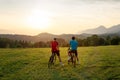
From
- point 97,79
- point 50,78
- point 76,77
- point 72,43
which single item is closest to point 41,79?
point 50,78

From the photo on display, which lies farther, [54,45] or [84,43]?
[84,43]

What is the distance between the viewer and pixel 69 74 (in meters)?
27.9

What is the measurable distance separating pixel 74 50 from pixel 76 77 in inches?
343

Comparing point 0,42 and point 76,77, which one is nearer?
point 76,77

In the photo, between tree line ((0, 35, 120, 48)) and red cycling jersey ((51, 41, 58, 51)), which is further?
tree line ((0, 35, 120, 48))

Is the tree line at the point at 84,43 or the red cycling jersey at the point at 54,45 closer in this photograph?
the red cycling jersey at the point at 54,45

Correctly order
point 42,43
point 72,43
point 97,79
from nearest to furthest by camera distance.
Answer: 1. point 97,79
2. point 72,43
3. point 42,43

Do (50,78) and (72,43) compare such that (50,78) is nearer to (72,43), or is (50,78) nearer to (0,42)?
(72,43)

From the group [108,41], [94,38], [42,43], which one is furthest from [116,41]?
[42,43]

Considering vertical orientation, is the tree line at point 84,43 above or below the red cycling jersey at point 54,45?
above

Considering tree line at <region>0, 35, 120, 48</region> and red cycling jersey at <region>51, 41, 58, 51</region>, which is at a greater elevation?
tree line at <region>0, 35, 120, 48</region>

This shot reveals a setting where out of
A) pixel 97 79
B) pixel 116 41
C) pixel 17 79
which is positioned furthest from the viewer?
pixel 116 41

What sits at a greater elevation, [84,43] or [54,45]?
[84,43]

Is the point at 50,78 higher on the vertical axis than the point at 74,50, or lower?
lower
